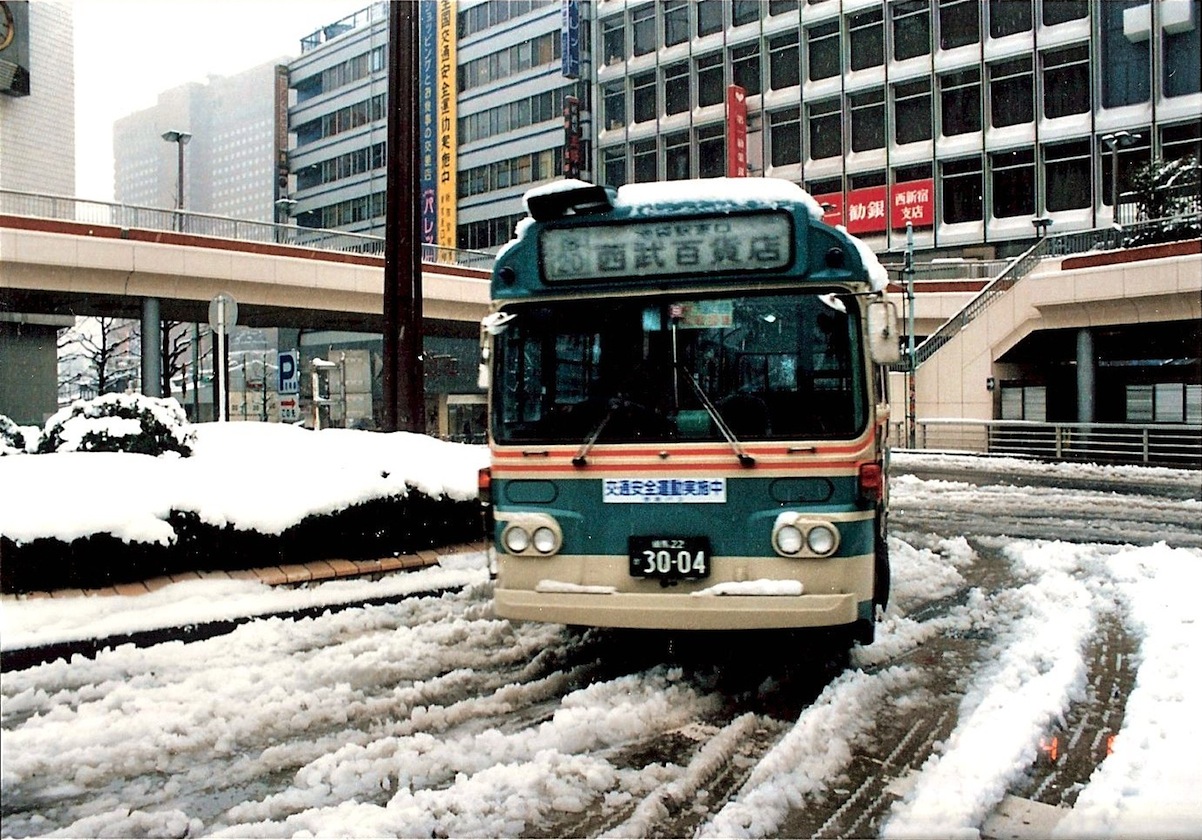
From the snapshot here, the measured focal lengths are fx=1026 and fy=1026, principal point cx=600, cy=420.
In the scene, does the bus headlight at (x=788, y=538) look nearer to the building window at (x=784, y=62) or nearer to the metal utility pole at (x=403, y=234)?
the metal utility pole at (x=403, y=234)

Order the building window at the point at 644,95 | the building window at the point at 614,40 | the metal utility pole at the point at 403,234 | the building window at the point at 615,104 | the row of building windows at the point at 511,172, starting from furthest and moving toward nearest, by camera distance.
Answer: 1. the row of building windows at the point at 511,172
2. the building window at the point at 615,104
3. the building window at the point at 614,40
4. the building window at the point at 644,95
5. the metal utility pole at the point at 403,234

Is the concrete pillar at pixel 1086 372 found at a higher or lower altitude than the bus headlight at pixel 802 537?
higher

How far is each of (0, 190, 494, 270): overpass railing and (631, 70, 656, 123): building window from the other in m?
14.0

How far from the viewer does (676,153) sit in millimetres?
44375

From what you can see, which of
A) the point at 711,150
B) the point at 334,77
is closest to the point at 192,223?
the point at 711,150

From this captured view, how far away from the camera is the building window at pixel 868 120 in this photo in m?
42.5

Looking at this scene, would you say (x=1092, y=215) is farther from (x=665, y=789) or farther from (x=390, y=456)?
(x=665, y=789)

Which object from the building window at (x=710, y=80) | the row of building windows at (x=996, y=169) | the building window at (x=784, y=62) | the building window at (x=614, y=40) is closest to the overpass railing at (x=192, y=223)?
the row of building windows at (x=996, y=169)

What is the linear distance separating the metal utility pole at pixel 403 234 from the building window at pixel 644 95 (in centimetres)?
3469

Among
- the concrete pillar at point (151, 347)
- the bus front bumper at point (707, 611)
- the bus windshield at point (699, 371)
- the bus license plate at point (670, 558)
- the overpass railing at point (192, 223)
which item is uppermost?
the overpass railing at point (192, 223)

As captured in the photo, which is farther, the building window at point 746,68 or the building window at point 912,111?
the building window at point 746,68

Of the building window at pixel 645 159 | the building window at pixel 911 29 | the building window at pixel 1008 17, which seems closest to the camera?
the building window at pixel 1008 17

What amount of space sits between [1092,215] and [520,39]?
31089 millimetres

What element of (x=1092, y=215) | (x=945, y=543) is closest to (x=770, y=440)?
(x=945, y=543)
